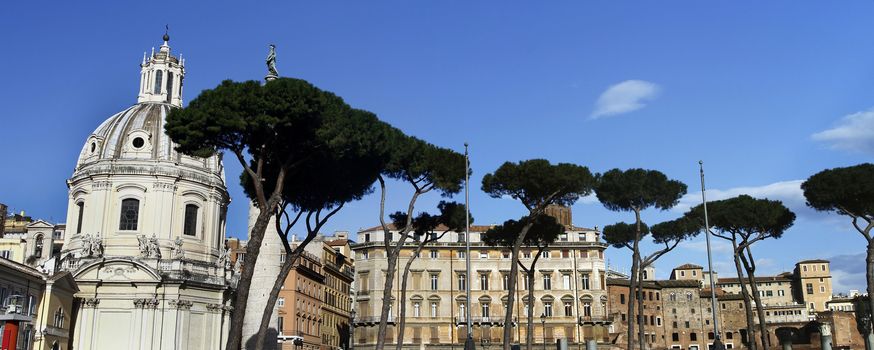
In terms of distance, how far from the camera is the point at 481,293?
77250mm

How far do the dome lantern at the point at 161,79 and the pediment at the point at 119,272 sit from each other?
13.5 metres

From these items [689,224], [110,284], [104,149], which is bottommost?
[110,284]

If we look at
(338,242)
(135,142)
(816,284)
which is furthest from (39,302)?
(816,284)

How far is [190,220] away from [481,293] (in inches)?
1213

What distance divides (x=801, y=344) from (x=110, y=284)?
70.7 m

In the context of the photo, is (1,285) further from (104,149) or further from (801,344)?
(801,344)

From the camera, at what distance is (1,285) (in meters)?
38.9

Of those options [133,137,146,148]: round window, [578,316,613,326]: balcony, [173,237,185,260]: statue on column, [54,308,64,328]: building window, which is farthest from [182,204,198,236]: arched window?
[578,316,613,326]: balcony

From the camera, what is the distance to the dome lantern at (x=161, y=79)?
2345 inches

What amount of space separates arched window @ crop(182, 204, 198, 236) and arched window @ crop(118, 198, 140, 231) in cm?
309

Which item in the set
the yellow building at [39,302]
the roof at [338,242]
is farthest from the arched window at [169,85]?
the roof at [338,242]

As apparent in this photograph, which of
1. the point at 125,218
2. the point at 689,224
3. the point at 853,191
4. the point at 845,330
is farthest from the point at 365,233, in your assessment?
Result: the point at 845,330

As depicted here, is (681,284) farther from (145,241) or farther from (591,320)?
(145,241)

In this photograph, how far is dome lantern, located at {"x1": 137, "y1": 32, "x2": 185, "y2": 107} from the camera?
59.6 metres
